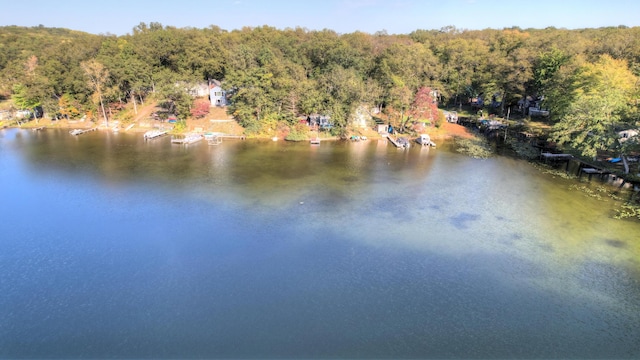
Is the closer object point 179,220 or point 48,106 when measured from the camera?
point 179,220

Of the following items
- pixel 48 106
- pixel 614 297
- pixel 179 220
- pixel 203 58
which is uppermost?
pixel 203 58

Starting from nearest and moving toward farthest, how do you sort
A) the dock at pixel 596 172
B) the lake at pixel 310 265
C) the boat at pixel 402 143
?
the lake at pixel 310 265 → the dock at pixel 596 172 → the boat at pixel 402 143

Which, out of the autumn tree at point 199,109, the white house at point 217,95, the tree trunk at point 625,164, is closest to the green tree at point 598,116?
the tree trunk at point 625,164

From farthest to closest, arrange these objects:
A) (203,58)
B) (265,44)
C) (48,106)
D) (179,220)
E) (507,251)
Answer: (265,44), (203,58), (48,106), (179,220), (507,251)

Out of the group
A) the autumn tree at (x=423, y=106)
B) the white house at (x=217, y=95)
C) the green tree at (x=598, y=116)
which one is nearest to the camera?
the green tree at (x=598, y=116)

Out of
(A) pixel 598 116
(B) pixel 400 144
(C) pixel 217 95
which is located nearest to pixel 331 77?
(B) pixel 400 144

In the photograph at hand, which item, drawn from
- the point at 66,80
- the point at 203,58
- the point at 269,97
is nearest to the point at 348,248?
the point at 269,97

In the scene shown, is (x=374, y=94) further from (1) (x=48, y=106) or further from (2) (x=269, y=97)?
(1) (x=48, y=106)

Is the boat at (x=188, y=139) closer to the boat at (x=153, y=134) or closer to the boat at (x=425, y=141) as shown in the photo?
the boat at (x=153, y=134)
